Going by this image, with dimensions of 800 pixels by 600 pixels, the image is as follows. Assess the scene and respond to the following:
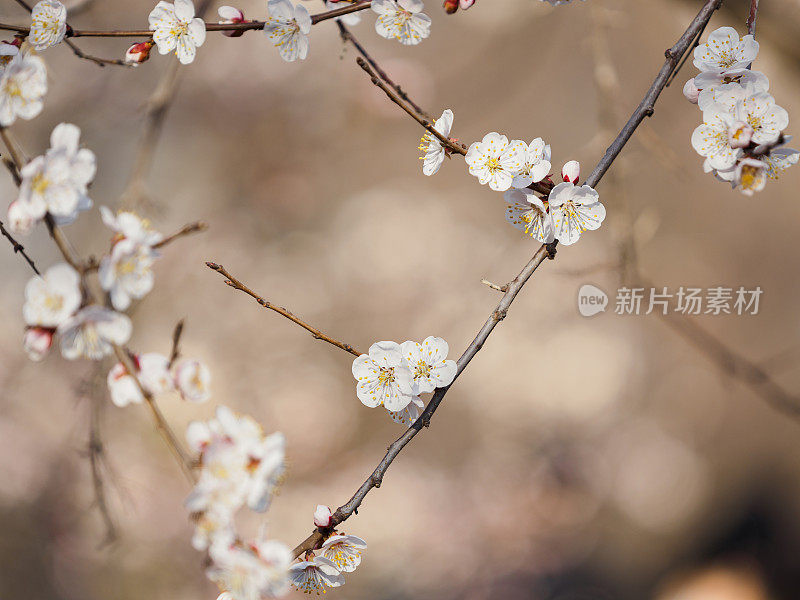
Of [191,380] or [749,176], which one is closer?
[191,380]

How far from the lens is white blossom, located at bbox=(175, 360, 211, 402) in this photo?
0.64m

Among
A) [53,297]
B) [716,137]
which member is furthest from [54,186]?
[716,137]

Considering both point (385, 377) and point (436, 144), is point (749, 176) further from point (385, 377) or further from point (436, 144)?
point (385, 377)

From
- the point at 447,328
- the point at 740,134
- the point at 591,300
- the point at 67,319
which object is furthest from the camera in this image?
the point at 447,328

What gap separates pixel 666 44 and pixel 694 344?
3.91 ft

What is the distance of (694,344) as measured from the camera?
208 cm

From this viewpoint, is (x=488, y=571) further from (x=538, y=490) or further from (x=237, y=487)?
(x=237, y=487)

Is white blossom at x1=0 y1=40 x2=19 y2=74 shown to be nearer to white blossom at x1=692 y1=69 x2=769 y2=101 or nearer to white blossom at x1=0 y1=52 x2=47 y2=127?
white blossom at x1=0 y1=52 x2=47 y2=127

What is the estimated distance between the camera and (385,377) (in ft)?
2.78

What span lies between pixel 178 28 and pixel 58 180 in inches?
16.8

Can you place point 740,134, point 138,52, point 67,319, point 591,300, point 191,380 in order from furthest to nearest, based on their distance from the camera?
point 591,300
point 138,52
point 740,134
point 191,380
point 67,319

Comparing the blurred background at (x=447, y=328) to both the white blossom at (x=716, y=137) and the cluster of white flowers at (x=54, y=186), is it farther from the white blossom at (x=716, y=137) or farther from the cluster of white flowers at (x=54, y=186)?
the cluster of white flowers at (x=54, y=186)

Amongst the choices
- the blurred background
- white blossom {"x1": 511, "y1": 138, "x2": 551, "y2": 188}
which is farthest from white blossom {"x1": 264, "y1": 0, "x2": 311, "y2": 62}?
the blurred background

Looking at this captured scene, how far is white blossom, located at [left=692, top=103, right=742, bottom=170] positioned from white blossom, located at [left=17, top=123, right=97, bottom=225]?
753 mm
